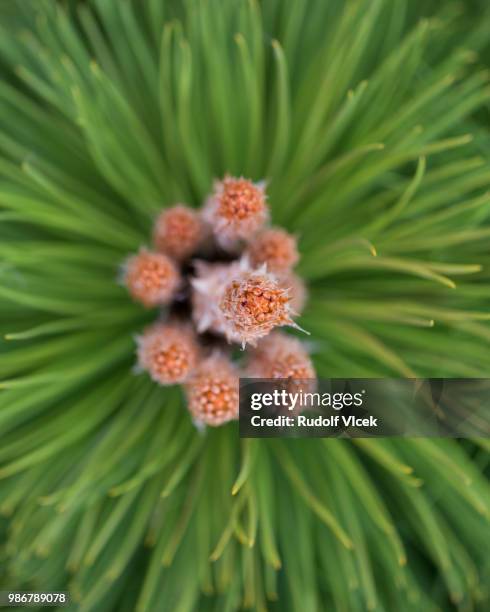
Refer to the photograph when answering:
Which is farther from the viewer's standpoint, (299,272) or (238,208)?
(299,272)

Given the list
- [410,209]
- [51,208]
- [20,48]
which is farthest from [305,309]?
[20,48]

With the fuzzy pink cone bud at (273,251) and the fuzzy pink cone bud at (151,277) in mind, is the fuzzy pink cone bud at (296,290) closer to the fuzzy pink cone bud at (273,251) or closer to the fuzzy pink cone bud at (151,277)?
the fuzzy pink cone bud at (273,251)

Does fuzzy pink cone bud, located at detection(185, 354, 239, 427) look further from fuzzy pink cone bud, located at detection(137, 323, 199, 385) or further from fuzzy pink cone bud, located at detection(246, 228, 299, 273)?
fuzzy pink cone bud, located at detection(246, 228, 299, 273)

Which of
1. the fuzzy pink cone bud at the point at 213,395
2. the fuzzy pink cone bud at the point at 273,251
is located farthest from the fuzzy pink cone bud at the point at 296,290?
the fuzzy pink cone bud at the point at 213,395

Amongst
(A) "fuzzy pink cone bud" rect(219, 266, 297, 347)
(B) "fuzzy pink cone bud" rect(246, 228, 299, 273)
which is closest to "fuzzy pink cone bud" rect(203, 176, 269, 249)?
(B) "fuzzy pink cone bud" rect(246, 228, 299, 273)

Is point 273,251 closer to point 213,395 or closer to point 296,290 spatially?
point 296,290

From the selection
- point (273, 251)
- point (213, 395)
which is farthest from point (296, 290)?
point (213, 395)
